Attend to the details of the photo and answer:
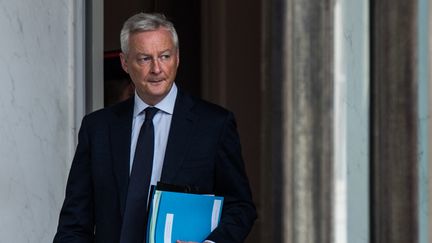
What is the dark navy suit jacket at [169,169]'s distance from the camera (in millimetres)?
3062

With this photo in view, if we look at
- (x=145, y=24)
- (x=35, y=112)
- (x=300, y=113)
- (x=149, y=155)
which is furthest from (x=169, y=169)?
(x=35, y=112)

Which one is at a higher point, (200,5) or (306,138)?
(200,5)

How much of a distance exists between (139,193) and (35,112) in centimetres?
161

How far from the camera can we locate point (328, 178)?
215 cm

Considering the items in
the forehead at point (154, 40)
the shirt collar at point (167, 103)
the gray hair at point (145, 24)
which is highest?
the gray hair at point (145, 24)

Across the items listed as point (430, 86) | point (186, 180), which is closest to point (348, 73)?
point (430, 86)

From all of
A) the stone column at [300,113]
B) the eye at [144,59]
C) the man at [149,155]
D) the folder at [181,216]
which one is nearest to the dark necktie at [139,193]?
the man at [149,155]

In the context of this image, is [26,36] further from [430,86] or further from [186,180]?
[430,86]

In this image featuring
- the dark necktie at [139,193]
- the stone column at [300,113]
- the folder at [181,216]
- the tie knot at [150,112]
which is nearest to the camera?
the stone column at [300,113]

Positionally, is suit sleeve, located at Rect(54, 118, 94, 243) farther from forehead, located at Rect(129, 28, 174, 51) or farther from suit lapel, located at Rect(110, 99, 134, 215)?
forehead, located at Rect(129, 28, 174, 51)

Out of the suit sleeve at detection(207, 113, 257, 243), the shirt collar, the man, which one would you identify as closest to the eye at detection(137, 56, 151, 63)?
the man

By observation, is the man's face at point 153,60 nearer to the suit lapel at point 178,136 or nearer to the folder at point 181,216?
the suit lapel at point 178,136

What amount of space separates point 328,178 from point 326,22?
1.08ft

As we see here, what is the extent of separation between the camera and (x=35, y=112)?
454 cm
